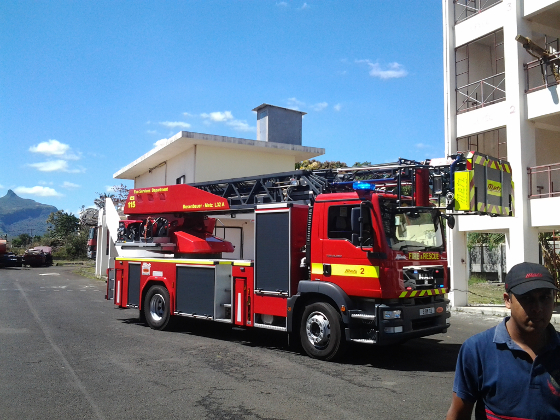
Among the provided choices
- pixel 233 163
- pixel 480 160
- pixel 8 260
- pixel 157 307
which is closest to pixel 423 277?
pixel 480 160

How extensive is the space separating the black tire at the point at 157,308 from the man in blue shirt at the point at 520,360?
9633 mm

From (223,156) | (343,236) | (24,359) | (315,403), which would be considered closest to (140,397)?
(315,403)

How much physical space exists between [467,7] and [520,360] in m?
16.7

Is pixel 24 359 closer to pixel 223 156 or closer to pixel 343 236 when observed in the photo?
pixel 343 236

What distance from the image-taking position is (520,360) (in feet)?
7.79

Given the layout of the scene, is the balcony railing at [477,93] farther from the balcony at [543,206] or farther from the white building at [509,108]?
the balcony at [543,206]

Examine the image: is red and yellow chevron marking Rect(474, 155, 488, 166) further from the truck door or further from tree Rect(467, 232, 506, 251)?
tree Rect(467, 232, 506, 251)

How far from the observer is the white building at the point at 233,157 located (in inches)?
843

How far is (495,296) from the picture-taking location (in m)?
18.6

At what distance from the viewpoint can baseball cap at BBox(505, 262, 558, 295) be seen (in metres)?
2.36

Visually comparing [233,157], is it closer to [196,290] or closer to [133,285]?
[133,285]

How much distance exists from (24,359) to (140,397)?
120 inches

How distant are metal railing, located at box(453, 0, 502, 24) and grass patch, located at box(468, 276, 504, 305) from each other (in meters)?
8.96

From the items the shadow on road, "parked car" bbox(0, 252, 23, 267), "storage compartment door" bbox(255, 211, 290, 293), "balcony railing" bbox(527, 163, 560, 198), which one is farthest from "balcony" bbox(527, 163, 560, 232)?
"parked car" bbox(0, 252, 23, 267)
